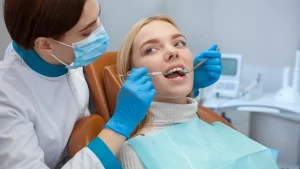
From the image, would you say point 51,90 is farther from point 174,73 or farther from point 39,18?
point 174,73

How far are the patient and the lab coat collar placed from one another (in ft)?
1.08

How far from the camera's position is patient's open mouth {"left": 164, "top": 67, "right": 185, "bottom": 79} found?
1.21 m

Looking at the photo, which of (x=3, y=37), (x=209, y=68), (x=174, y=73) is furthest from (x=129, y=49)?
(x=3, y=37)

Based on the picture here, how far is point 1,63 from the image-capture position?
105 cm

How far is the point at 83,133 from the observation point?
117 centimetres

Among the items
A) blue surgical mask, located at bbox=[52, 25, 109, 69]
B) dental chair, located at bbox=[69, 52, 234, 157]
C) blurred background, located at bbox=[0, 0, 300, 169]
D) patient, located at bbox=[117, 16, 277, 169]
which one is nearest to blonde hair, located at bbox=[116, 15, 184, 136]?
patient, located at bbox=[117, 16, 277, 169]

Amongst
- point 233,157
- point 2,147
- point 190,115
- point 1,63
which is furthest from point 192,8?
point 2,147

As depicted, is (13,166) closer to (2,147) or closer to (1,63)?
(2,147)

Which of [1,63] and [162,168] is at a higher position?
[1,63]

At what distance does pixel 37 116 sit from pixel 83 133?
0.19 metres

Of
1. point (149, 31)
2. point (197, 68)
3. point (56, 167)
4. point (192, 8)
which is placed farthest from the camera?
point (192, 8)

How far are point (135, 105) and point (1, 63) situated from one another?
435 mm

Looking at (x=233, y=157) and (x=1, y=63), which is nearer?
(x=1, y=63)

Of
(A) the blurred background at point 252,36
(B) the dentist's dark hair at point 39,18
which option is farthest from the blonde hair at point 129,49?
(A) the blurred background at point 252,36
